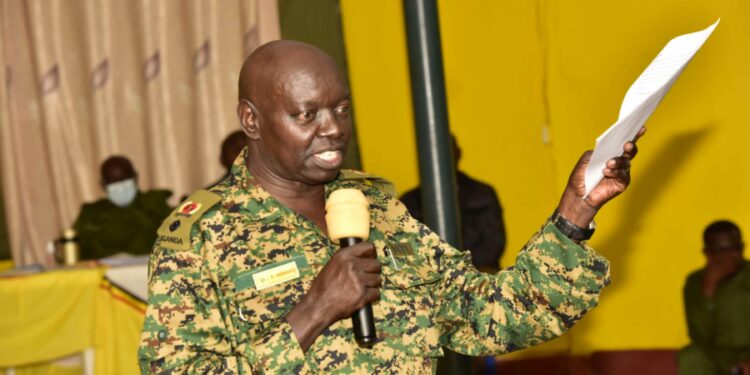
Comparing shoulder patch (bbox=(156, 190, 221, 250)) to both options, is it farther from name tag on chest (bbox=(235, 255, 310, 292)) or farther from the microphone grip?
the microphone grip

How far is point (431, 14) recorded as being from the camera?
139 inches

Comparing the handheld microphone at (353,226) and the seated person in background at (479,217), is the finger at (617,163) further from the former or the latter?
the seated person in background at (479,217)

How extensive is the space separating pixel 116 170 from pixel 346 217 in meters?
4.80

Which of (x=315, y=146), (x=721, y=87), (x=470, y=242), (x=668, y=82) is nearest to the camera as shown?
(x=668, y=82)

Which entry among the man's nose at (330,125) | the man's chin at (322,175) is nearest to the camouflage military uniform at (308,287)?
the man's chin at (322,175)

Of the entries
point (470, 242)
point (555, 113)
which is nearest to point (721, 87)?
point (555, 113)

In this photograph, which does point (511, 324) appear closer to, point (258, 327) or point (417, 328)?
point (417, 328)

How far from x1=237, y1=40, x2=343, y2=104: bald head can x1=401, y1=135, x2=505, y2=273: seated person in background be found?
3.35 metres

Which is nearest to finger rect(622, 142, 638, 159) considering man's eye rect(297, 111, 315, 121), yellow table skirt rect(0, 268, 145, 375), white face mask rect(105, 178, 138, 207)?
man's eye rect(297, 111, 315, 121)

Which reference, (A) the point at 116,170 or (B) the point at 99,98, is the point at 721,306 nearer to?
(A) the point at 116,170

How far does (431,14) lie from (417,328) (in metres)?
1.71

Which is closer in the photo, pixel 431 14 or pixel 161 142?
pixel 431 14

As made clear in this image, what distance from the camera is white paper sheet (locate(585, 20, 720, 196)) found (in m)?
1.83

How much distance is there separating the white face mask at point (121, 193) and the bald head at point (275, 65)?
4520mm
